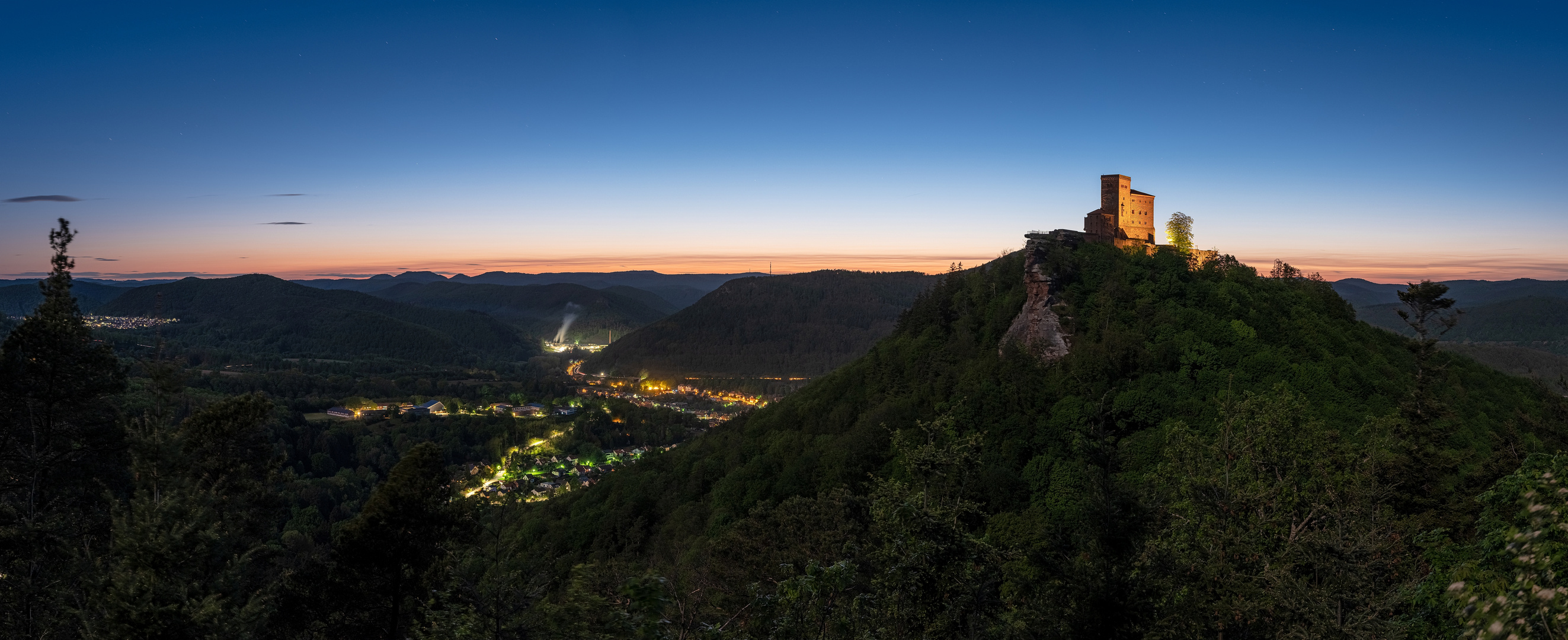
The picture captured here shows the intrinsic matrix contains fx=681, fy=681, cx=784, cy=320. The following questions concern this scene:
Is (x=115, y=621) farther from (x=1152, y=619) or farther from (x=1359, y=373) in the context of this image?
(x=1359, y=373)

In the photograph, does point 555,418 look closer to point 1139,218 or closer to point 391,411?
point 391,411

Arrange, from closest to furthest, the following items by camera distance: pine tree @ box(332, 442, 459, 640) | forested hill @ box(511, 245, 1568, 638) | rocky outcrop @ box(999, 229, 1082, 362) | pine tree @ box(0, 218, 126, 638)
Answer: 1. forested hill @ box(511, 245, 1568, 638)
2. pine tree @ box(0, 218, 126, 638)
3. pine tree @ box(332, 442, 459, 640)
4. rocky outcrop @ box(999, 229, 1082, 362)

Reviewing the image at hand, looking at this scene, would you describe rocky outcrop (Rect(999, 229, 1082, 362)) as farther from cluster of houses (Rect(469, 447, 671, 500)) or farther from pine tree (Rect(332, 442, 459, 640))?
cluster of houses (Rect(469, 447, 671, 500))

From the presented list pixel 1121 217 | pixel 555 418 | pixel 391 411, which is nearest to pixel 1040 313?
pixel 1121 217

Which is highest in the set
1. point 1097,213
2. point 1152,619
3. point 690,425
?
point 1097,213

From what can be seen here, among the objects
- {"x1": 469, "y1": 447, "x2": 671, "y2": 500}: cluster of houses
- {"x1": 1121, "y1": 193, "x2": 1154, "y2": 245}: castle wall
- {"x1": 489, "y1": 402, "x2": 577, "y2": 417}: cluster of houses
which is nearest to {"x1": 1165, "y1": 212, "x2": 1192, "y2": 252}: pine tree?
{"x1": 1121, "y1": 193, "x2": 1154, "y2": 245}: castle wall

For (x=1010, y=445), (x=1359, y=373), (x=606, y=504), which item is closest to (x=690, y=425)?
(x=606, y=504)
